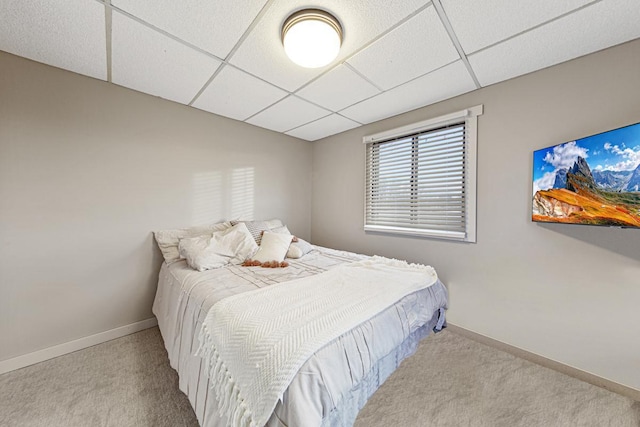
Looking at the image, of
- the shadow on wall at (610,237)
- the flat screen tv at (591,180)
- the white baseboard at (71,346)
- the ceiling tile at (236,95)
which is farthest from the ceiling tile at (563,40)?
the white baseboard at (71,346)

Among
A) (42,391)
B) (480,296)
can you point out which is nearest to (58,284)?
(42,391)

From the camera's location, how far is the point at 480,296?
2.20 metres

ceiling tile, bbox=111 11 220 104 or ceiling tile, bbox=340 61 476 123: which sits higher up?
ceiling tile, bbox=340 61 476 123

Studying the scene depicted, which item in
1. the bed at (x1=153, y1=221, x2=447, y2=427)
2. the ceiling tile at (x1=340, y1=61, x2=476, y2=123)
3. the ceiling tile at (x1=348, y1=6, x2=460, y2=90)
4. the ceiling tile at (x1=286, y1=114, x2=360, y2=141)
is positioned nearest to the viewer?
the bed at (x1=153, y1=221, x2=447, y2=427)

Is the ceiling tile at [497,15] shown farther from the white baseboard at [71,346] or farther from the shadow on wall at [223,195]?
the white baseboard at [71,346]

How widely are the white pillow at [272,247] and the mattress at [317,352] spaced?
0.63 ft

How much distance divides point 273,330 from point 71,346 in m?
2.22

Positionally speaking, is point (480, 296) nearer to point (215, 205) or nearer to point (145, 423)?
point (145, 423)

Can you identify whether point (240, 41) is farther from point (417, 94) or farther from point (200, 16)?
point (417, 94)

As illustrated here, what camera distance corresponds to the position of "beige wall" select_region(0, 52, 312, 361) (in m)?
1.81

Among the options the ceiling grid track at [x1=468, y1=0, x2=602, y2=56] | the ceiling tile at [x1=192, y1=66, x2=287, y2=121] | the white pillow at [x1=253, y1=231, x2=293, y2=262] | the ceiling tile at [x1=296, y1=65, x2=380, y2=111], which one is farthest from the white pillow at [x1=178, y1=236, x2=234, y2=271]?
the ceiling grid track at [x1=468, y1=0, x2=602, y2=56]

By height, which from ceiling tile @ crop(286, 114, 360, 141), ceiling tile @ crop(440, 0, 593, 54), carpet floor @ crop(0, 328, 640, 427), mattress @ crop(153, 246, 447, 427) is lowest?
carpet floor @ crop(0, 328, 640, 427)

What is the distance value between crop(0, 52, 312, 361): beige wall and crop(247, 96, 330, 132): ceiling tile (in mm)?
505

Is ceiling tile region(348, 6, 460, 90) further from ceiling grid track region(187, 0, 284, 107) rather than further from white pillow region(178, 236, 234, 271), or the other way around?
white pillow region(178, 236, 234, 271)
